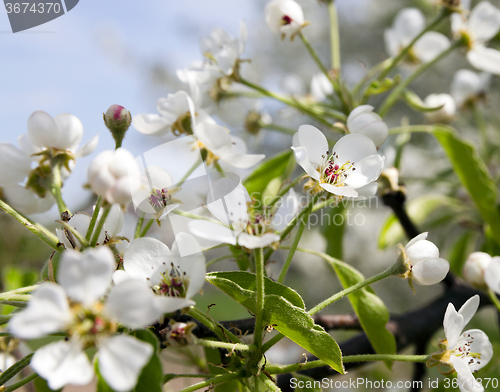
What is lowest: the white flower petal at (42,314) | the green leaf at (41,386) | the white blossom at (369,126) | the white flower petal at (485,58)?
the green leaf at (41,386)

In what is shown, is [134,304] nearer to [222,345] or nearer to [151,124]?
[222,345]

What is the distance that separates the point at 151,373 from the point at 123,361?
0.06 meters

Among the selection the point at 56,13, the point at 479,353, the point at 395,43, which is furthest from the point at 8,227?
the point at 479,353

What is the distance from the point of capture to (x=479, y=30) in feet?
3.10

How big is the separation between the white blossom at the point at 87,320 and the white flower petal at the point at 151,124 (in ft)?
1.14

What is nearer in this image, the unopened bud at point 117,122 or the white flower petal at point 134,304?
the white flower petal at point 134,304

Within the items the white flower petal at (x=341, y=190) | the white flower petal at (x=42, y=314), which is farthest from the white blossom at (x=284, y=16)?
the white flower petal at (x=42, y=314)

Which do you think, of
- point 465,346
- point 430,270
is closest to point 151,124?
point 430,270

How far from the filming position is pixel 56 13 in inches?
27.2

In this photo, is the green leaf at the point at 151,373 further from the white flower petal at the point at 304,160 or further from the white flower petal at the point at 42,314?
the white flower petal at the point at 304,160

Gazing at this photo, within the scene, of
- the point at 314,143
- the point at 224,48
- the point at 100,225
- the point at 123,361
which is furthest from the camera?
the point at 224,48

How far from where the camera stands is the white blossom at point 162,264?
17.9 inches

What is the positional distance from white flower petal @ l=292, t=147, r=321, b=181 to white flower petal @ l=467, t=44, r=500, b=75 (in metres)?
0.64

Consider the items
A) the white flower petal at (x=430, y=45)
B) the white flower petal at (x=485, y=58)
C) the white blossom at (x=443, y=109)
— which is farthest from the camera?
the white blossom at (x=443, y=109)
